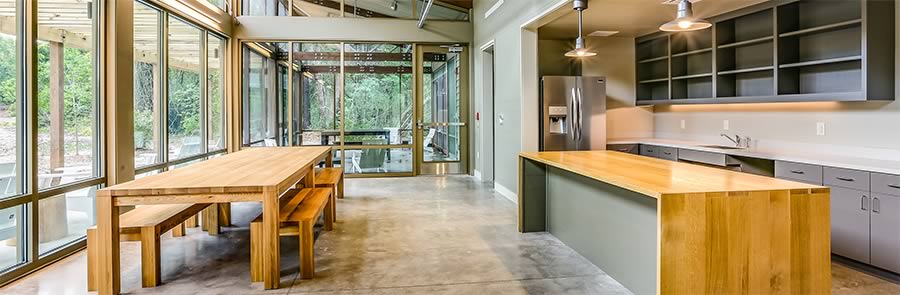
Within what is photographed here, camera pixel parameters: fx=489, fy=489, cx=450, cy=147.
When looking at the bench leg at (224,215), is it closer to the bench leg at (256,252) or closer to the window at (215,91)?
the bench leg at (256,252)

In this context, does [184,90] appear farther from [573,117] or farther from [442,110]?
[573,117]

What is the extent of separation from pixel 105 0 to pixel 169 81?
51.6 inches

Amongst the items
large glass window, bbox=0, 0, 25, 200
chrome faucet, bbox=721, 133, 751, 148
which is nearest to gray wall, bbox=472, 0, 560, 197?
chrome faucet, bbox=721, 133, 751, 148

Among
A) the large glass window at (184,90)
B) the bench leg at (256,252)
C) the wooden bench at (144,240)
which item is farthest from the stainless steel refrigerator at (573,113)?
the large glass window at (184,90)

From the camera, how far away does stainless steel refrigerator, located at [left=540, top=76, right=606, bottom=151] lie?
576 centimetres

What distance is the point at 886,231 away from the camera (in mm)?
3025

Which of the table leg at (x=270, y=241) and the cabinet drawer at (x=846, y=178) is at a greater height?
the cabinet drawer at (x=846, y=178)

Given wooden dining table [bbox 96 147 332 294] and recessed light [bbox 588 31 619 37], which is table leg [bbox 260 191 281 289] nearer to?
wooden dining table [bbox 96 147 332 294]

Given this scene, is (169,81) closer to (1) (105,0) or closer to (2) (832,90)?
(1) (105,0)

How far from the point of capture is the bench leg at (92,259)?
286 cm

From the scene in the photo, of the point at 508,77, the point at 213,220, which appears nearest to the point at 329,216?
the point at 213,220

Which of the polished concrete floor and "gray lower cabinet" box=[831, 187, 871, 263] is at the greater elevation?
"gray lower cabinet" box=[831, 187, 871, 263]

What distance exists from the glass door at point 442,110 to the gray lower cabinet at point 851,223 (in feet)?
18.0

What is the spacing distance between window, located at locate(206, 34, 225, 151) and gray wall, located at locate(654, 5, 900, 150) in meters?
6.00
